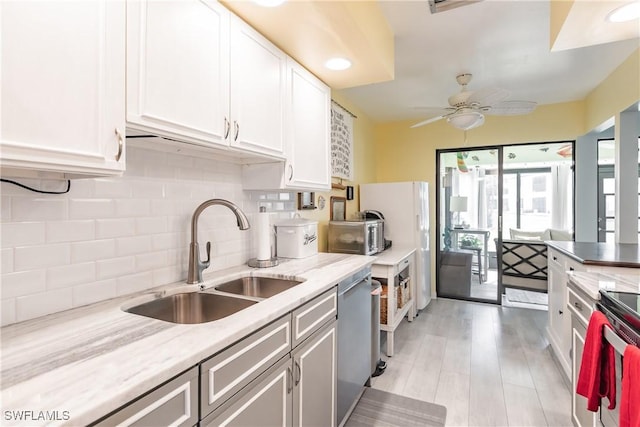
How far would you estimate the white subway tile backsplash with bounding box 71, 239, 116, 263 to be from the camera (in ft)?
3.84

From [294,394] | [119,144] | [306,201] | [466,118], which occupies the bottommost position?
[294,394]

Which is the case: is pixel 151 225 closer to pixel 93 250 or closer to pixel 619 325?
pixel 93 250

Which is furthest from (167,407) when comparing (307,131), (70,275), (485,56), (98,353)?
(485,56)

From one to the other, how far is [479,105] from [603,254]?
1.47 metres

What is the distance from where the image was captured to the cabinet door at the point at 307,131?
197 cm

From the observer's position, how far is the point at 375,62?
2.05 metres

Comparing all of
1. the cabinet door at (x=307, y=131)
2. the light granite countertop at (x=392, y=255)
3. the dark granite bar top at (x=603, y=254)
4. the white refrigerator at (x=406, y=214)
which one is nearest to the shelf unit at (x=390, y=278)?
the light granite countertop at (x=392, y=255)

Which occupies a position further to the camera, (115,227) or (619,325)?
(115,227)

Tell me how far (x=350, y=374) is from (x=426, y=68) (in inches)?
106

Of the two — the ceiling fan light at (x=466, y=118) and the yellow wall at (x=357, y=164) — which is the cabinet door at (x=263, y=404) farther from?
the ceiling fan light at (x=466, y=118)

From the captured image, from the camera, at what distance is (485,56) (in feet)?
9.03

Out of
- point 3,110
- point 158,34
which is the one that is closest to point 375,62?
point 158,34

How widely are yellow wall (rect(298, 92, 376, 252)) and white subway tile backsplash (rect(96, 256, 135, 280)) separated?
5.47 ft

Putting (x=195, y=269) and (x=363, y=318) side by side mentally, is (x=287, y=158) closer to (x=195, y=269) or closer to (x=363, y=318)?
(x=195, y=269)
